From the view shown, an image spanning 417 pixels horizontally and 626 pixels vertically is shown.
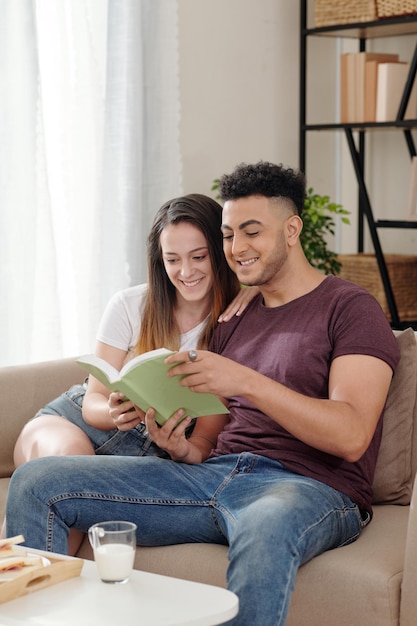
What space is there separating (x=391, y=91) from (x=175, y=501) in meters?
2.46

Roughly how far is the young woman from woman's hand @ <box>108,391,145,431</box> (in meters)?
0.16

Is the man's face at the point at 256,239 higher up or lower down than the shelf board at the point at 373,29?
lower down

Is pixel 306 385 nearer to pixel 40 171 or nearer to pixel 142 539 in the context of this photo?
pixel 142 539

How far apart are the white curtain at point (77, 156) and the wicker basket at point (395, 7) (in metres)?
0.82

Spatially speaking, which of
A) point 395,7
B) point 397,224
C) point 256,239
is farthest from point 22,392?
point 395,7

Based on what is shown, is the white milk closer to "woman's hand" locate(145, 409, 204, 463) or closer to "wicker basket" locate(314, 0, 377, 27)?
"woman's hand" locate(145, 409, 204, 463)

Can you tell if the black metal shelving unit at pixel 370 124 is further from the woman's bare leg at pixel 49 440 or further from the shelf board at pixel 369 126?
the woman's bare leg at pixel 49 440

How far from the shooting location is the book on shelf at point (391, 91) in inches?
157

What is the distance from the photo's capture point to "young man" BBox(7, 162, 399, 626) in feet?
6.12

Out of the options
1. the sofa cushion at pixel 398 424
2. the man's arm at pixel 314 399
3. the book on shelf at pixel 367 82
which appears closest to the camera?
the man's arm at pixel 314 399

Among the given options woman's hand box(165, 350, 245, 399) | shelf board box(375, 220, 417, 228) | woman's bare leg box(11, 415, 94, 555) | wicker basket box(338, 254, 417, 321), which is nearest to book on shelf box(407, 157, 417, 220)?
shelf board box(375, 220, 417, 228)

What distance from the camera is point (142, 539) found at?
2.06 meters

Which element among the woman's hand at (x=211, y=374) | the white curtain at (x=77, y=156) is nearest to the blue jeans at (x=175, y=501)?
the woman's hand at (x=211, y=374)

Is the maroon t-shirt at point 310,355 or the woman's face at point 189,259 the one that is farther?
the woman's face at point 189,259
